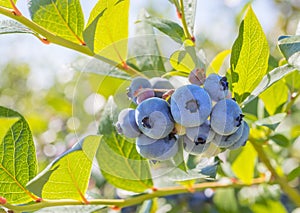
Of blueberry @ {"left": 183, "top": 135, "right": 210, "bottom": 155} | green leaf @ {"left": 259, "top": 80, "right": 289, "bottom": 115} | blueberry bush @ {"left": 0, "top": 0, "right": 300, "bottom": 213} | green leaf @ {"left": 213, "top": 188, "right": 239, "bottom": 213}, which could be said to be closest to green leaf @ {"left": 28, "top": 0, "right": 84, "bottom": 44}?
blueberry bush @ {"left": 0, "top": 0, "right": 300, "bottom": 213}

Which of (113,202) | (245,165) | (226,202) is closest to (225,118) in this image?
(113,202)

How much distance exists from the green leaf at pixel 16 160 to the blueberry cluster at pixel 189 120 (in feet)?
0.63

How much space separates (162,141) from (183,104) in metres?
0.08

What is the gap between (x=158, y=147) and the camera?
78 centimetres

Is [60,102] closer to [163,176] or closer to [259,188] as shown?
[259,188]

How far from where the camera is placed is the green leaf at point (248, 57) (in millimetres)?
823

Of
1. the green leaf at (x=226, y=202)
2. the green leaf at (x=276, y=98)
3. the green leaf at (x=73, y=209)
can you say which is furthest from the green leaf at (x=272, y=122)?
the green leaf at (x=226, y=202)

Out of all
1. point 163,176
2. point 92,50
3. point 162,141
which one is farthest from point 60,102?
point 162,141

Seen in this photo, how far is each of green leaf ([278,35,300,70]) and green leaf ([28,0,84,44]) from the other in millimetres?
392

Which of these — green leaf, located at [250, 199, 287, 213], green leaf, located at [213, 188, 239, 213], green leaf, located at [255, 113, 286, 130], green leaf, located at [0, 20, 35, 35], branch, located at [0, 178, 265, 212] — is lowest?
green leaf, located at [250, 199, 287, 213]

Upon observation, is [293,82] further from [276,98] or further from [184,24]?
[184,24]

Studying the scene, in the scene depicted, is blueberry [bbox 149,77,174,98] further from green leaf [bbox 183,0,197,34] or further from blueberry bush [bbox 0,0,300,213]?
green leaf [bbox 183,0,197,34]

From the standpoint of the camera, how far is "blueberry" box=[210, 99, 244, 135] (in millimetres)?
742

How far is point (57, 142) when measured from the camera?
2.38m
